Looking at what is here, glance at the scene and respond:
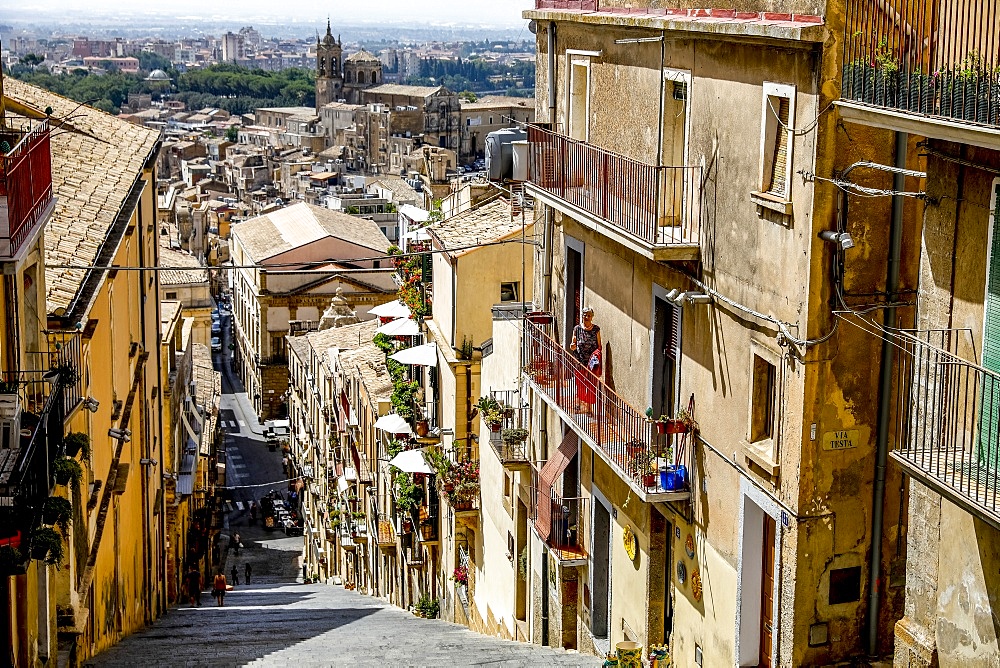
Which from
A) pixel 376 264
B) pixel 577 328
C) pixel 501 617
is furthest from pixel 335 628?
pixel 376 264

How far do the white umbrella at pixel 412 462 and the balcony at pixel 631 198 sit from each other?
11.4m

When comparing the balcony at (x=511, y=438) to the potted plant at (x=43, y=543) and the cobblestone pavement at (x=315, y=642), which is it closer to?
the cobblestone pavement at (x=315, y=642)

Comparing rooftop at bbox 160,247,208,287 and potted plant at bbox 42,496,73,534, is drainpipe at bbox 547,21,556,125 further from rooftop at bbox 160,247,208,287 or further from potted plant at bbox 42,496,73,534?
rooftop at bbox 160,247,208,287

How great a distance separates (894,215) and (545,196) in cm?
648

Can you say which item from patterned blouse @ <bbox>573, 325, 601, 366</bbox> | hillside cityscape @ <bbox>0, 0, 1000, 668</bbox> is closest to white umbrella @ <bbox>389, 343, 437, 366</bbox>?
hillside cityscape @ <bbox>0, 0, 1000, 668</bbox>

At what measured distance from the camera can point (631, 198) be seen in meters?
15.5

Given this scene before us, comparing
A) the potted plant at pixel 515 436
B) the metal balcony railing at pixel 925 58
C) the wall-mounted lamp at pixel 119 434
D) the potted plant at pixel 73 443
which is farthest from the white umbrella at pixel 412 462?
the metal balcony railing at pixel 925 58

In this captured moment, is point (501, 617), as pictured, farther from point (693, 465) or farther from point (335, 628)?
point (693, 465)

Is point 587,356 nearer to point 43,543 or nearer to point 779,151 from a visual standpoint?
point 779,151

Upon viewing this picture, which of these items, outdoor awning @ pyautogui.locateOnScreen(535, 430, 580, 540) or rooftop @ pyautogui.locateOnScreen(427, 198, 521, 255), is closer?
outdoor awning @ pyautogui.locateOnScreen(535, 430, 580, 540)

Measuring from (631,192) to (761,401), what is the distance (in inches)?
126

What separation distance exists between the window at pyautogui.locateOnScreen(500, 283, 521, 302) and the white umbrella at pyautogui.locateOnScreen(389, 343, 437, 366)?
8.63 feet

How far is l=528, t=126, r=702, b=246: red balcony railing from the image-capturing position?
14.9 m

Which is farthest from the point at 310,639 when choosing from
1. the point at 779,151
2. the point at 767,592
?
the point at 779,151
